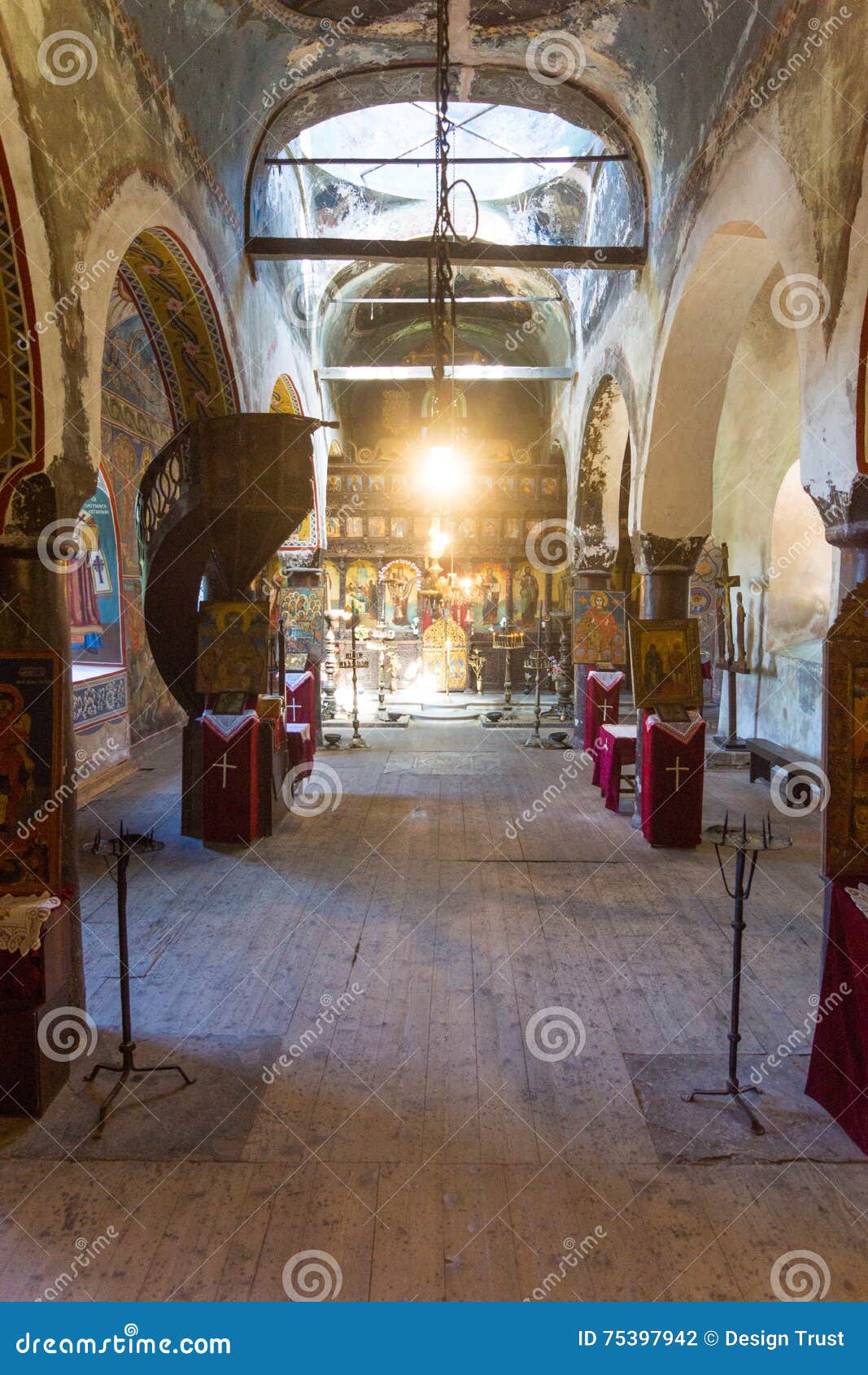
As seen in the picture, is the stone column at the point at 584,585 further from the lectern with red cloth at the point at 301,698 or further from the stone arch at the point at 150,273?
the stone arch at the point at 150,273

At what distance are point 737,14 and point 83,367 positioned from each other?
5385 mm

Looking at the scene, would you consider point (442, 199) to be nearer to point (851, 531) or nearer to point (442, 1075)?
point (851, 531)

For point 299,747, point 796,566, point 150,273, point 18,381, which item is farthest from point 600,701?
point 18,381

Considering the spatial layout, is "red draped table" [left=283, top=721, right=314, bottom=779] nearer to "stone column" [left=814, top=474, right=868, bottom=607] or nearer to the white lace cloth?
the white lace cloth

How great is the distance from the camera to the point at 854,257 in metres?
4.33

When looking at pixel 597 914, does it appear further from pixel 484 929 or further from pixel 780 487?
pixel 780 487

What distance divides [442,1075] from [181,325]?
6870 mm

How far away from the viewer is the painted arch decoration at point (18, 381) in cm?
404

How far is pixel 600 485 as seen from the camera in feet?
43.6

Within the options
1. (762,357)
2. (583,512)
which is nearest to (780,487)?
(762,357)

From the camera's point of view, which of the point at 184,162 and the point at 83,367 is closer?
the point at 83,367

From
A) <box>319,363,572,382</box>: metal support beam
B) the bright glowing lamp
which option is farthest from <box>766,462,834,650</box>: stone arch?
<box>319,363,572,382</box>: metal support beam

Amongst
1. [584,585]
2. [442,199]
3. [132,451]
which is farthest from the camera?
[584,585]

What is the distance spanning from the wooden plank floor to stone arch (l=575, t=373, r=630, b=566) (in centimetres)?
605
